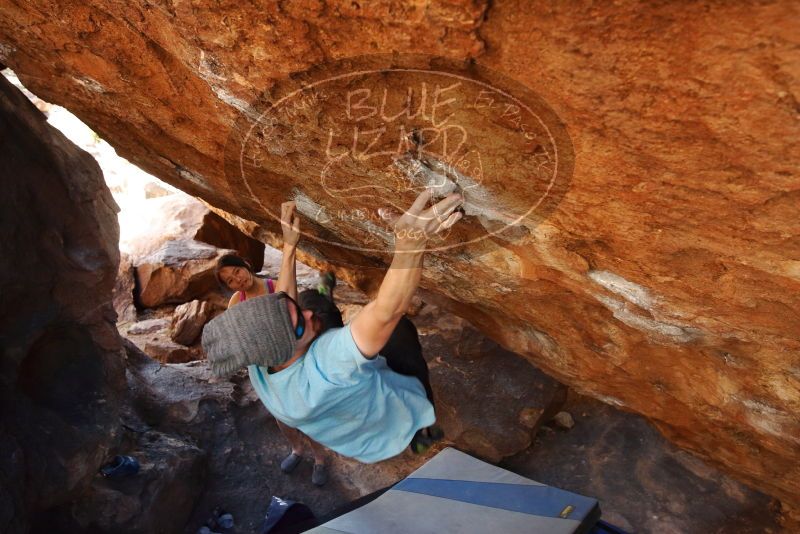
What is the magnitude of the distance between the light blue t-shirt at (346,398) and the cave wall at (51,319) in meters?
1.22

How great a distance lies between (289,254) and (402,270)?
1042 millimetres

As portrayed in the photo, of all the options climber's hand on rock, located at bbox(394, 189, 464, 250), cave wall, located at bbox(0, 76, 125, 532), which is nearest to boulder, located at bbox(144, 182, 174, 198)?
cave wall, located at bbox(0, 76, 125, 532)

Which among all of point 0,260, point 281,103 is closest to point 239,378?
point 0,260

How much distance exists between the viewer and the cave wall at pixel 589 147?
1313mm

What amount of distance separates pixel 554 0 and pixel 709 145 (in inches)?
20.5

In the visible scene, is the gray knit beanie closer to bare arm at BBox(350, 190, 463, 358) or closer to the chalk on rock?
bare arm at BBox(350, 190, 463, 358)

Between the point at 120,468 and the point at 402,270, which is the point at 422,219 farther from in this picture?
the point at 120,468

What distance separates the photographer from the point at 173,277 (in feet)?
23.3

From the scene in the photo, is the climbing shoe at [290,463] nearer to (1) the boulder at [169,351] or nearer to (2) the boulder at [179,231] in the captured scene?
(1) the boulder at [169,351]

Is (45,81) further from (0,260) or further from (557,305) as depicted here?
(557,305)

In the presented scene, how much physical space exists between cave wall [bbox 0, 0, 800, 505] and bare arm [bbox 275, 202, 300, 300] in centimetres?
13

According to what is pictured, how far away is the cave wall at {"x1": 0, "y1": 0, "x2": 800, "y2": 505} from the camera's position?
4.31 ft

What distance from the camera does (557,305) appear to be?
301 cm

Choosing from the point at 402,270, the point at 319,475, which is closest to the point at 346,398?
the point at 402,270
